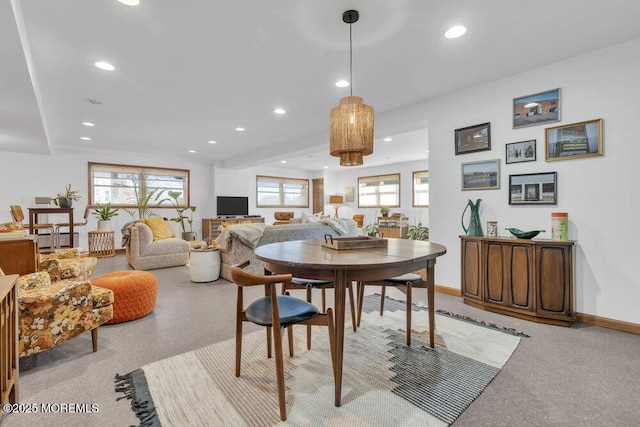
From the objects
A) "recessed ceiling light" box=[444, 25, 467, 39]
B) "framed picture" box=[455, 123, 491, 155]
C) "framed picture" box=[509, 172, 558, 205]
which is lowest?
"framed picture" box=[509, 172, 558, 205]

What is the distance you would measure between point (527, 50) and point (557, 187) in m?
1.28

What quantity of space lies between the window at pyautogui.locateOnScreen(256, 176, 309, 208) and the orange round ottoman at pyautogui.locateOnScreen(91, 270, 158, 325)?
6.84m

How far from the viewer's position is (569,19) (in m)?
2.13

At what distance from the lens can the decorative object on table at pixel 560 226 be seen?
Result: 8.67 feet

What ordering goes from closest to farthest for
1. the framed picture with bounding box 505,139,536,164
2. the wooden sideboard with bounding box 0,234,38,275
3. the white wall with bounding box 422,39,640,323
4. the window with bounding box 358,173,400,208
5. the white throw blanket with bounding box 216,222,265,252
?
the wooden sideboard with bounding box 0,234,38,275, the white wall with bounding box 422,39,640,323, the framed picture with bounding box 505,139,536,164, the white throw blanket with bounding box 216,222,265,252, the window with bounding box 358,173,400,208

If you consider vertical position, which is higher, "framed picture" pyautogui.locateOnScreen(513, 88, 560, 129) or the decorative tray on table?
"framed picture" pyautogui.locateOnScreen(513, 88, 560, 129)

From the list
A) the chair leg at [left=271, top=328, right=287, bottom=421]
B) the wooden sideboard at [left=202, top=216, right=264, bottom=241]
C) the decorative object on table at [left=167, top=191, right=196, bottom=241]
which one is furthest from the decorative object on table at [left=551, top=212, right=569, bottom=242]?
the decorative object on table at [left=167, top=191, right=196, bottom=241]

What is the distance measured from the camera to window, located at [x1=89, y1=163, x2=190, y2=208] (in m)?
6.74

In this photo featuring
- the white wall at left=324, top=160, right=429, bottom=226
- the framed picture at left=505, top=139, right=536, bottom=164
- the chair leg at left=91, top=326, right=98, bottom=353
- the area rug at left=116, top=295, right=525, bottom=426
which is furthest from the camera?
the white wall at left=324, top=160, right=429, bottom=226

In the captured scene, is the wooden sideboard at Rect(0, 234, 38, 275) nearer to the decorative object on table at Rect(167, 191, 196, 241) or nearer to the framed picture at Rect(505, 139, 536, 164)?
the framed picture at Rect(505, 139, 536, 164)

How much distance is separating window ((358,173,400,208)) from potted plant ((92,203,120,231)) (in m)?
7.11

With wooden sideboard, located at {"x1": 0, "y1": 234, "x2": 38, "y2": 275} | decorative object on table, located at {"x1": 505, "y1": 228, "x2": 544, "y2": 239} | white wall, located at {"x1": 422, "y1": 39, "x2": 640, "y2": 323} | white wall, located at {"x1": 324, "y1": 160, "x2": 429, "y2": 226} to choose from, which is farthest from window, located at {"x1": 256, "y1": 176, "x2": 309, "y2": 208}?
decorative object on table, located at {"x1": 505, "y1": 228, "x2": 544, "y2": 239}

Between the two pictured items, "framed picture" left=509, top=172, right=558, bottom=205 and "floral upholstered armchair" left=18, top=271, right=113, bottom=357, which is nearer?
"floral upholstered armchair" left=18, top=271, right=113, bottom=357

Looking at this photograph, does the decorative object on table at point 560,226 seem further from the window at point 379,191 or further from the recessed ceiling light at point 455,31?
the window at point 379,191
